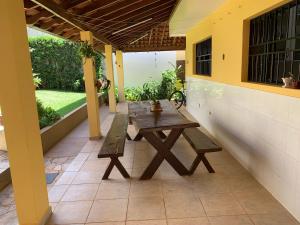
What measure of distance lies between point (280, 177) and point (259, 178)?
536 mm

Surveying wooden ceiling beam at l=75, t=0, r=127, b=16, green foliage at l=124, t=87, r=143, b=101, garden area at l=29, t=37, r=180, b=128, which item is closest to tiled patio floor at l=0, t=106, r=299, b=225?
wooden ceiling beam at l=75, t=0, r=127, b=16

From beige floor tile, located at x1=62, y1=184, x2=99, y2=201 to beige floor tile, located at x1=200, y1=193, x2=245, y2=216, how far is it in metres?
1.36

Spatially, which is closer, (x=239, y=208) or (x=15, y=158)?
(x=15, y=158)

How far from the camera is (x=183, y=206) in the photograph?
2.83 metres

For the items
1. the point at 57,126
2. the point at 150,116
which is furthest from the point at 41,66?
the point at 150,116

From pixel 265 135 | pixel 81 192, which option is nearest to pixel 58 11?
pixel 81 192

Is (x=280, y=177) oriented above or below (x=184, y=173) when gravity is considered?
above

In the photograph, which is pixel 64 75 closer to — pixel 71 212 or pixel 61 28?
pixel 61 28

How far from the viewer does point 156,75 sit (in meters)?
15.1

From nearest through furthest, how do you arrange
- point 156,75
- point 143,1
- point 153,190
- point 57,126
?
point 153,190 < point 143,1 < point 57,126 < point 156,75

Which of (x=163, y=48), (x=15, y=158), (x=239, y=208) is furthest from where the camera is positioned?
(x=163, y=48)

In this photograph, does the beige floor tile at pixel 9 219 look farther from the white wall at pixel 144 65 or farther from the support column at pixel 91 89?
the white wall at pixel 144 65

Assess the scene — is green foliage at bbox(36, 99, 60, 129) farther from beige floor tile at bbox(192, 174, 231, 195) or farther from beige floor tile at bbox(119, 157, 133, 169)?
beige floor tile at bbox(192, 174, 231, 195)

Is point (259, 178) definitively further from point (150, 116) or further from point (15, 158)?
point (15, 158)
